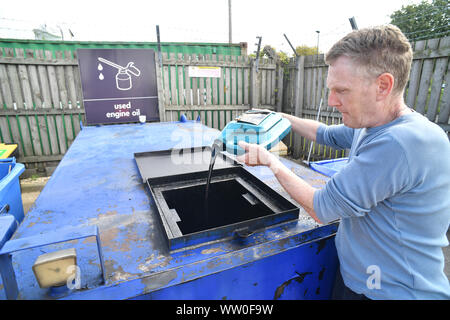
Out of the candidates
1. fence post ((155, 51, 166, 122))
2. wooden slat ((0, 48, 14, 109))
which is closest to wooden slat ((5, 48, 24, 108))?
wooden slat ((0, 48, 14, 109))

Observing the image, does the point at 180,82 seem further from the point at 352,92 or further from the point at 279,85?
the point at 352,92

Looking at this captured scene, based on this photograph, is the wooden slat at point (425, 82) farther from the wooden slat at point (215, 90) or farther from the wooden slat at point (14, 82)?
the wooden slat at point (14, 82)

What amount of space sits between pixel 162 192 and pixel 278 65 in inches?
208

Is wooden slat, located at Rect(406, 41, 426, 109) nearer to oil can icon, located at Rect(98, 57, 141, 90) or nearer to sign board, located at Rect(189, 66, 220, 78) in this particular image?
sign board, located at Rect(189, 66, 220, 78)

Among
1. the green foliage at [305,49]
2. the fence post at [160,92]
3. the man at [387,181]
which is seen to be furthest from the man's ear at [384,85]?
the green foliage at [305,49]

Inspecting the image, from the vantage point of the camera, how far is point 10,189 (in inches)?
73.8

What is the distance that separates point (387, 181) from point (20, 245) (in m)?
1.02

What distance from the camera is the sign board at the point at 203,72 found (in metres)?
5.43

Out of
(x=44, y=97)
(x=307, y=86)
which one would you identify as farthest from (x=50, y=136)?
(x=307, y=86)

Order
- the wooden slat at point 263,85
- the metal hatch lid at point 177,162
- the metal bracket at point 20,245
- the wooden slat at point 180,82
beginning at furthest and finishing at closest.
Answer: the wooden slat at point 263,85
the wooden slat at point 180,82
the metal hatch lid at point 177,162
the metal bracket at point 20,245

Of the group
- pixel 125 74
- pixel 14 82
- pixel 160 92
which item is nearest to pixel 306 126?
pixel 160 92

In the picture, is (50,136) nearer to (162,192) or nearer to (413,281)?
(162,192)

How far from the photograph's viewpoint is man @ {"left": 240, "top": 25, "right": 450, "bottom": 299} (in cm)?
79

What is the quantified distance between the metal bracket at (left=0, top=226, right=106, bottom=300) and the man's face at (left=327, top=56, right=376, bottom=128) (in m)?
0.88
